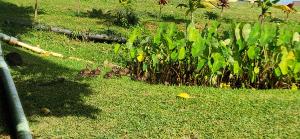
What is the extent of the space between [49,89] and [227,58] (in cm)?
303

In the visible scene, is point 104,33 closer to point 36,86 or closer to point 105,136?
point 36,86

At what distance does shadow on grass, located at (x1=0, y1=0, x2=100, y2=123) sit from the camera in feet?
23.6

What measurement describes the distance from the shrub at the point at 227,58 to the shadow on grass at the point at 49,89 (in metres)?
1.49

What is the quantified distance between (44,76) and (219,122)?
11.9 feet

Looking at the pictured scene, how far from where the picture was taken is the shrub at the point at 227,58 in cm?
877

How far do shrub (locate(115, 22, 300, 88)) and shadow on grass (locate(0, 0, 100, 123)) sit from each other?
1.49m

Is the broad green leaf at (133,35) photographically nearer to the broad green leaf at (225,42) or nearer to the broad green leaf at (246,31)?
the broad green leaf at (225,42)

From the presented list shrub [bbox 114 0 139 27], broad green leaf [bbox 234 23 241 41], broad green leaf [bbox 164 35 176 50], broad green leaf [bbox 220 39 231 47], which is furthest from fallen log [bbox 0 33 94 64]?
shrub [bbox 114 0 139 27]

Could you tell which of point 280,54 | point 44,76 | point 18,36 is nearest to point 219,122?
point 280,54

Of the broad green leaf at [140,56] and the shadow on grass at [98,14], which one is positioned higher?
the shadow on grass at [98,14]

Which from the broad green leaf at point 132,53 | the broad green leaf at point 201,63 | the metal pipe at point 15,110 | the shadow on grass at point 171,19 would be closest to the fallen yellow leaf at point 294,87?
the broad green leaf at point 201,63

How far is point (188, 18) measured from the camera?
65.9 feet

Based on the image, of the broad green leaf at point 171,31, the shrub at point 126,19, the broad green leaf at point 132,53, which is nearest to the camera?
the broad green leaf at point 171,31

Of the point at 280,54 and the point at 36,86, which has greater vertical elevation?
the point at 280,54
